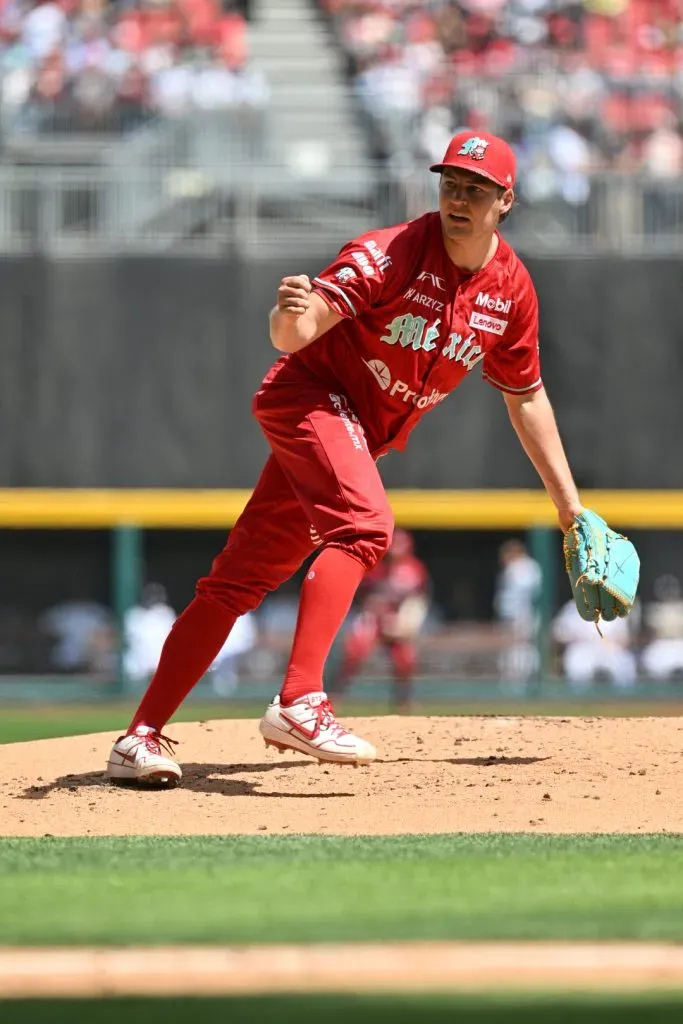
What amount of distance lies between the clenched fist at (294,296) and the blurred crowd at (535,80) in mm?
10438

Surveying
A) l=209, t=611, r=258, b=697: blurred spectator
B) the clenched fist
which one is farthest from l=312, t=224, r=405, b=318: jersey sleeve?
l=209, t=611, r=258, b=697: blurred spectator

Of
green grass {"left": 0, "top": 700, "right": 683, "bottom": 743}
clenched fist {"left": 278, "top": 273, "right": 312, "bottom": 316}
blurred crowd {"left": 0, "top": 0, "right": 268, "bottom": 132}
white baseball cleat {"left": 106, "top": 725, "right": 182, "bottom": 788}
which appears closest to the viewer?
clenched fist {"left": 278, "top": 273, "right": 312, "bottom": 316}

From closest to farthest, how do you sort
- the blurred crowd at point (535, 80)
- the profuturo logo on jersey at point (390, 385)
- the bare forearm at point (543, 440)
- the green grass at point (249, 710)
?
1. the profuturo logo on jersey at point (390, 385)
2. the bare forearm at point (543, 440)
3. the green grass at point (249, 710)
4. the blurred crowd at point (535, 80)

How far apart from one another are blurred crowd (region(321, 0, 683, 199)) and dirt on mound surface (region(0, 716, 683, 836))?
933cm

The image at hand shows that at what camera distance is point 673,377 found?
16.5 m

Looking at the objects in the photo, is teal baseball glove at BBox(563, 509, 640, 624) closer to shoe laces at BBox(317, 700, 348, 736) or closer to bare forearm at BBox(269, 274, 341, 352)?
shoe laces at BBox(317, 700, 348, 736)

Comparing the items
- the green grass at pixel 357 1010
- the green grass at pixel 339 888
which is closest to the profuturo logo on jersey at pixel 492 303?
the green grass at pixel 339 888

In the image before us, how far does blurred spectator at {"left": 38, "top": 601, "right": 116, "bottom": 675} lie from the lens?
15695 mm

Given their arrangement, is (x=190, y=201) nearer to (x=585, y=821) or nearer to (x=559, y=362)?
(x=559, y=362)

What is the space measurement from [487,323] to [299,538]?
101 cm

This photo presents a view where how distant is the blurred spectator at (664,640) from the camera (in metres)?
15.6

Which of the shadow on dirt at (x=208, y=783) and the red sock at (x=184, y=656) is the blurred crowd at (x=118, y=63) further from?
the red sock at (x=184, y=656)

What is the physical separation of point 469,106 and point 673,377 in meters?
3.28

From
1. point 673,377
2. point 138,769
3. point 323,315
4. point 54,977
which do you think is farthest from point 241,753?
point 673,377
